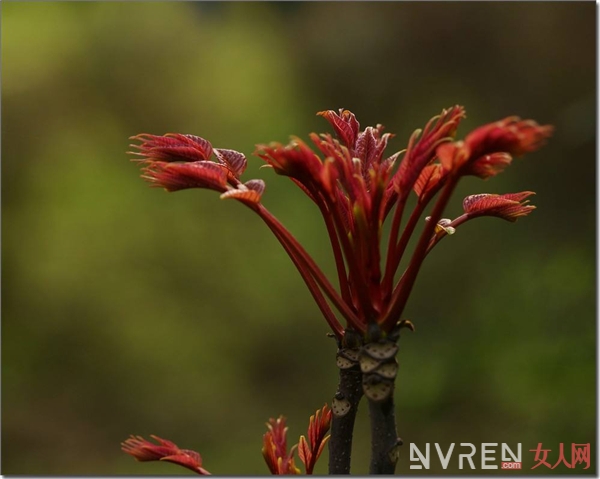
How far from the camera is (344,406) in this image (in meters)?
0.45

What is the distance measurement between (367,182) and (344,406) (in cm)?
16

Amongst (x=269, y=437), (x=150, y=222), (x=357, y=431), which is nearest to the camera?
(x=269, y=437)

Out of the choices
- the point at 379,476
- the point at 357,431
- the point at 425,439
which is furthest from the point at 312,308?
the point at 379,476

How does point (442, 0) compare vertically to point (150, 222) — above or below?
above

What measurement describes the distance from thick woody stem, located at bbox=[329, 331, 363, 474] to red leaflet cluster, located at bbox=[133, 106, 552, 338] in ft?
0.07

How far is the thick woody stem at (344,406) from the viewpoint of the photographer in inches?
17.4

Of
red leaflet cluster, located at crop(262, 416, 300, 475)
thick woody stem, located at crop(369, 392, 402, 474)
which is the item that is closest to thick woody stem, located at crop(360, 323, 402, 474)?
thick woody stem, located at crop(369, 392, 402, 474)

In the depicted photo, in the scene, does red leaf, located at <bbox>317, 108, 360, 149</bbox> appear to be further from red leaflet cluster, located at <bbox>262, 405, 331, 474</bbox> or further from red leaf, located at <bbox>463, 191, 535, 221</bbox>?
red leaflet cluster, located at <bbox>262, 405, 331, 474</bbox>

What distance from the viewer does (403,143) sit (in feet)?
6.07

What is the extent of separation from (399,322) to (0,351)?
1.54 metres

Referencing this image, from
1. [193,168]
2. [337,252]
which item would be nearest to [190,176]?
[193,168]

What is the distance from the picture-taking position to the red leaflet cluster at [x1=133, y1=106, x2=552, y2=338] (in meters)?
0.38

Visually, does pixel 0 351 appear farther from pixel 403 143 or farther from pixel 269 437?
pixel 269 437

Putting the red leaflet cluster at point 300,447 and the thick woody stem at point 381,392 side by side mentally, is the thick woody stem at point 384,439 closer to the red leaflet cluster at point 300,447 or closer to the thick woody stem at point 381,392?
the thick woody stem at point 381,392
